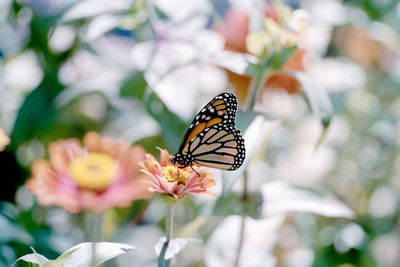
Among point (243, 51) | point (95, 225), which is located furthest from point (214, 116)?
point (243, 51)

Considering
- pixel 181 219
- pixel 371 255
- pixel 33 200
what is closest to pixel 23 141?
pixel 33 200

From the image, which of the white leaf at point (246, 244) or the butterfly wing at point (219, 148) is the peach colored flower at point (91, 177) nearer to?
the butterfly wing at point (219, 148)

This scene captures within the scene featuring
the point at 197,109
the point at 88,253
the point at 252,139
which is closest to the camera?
the point at 88,253

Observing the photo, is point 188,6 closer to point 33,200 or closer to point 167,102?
point 167,102

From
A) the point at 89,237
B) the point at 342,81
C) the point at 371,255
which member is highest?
the point at 89,237

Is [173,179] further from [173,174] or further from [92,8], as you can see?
[92,8]

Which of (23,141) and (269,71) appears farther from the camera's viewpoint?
(23,141)

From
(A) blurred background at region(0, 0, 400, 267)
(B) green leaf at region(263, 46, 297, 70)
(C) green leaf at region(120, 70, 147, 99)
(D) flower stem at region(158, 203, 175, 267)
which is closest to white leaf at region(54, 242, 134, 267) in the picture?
(D) flower stem at region(158, 203, 175, 267)

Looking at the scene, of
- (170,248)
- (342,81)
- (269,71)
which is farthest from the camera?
(342,81)

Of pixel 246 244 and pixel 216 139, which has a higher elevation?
pixel 216 139
